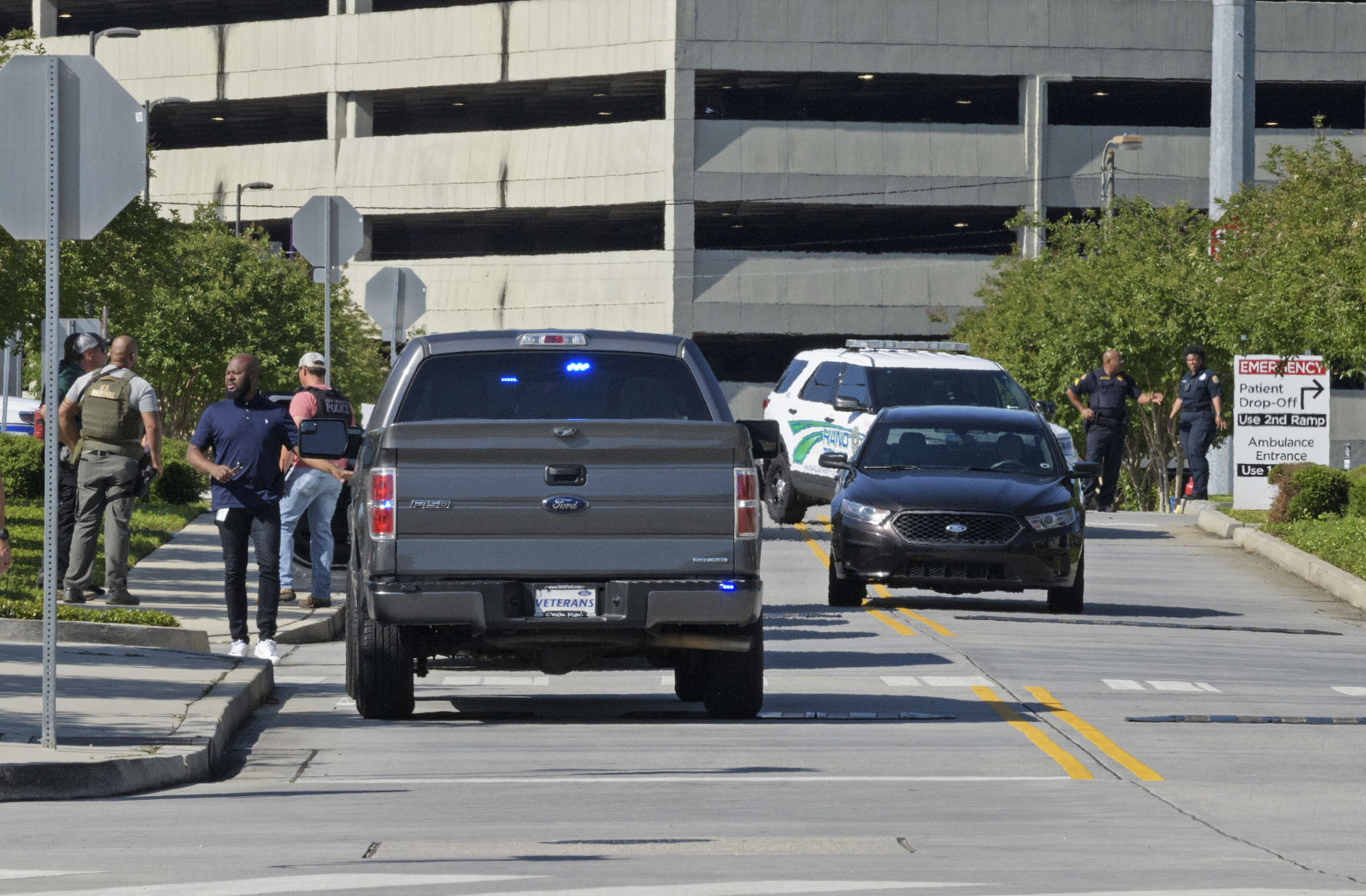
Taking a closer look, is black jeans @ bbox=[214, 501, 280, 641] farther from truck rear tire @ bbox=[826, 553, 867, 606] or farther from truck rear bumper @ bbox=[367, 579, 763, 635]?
truck rear tire @ bbox=[826, 553, 867, 606]

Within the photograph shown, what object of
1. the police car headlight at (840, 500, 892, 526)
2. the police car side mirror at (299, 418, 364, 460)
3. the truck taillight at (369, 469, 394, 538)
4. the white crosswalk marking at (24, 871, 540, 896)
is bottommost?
the white crosswalk marking at (24, 871, 540, 896)

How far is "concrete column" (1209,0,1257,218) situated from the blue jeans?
69.6 ft

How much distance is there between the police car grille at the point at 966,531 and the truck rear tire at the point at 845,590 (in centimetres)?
71

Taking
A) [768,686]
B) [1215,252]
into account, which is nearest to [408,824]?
[768,686]

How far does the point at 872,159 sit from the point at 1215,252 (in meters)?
36.6

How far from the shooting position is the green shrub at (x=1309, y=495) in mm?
27703

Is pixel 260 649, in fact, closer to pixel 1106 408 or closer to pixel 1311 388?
pixel 1106 408

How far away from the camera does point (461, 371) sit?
12.8 m

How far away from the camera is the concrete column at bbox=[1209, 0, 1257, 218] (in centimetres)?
3662

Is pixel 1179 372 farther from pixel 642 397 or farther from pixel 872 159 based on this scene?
pixel 872 159

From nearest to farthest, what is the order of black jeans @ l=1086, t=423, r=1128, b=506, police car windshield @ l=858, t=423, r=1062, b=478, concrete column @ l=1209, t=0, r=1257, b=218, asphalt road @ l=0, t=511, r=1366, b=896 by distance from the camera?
asphalt road @ l=0, t=511, r=1366, b=896
police car windshield @ l=858, t=423, r=1062, b=478
black jeans @ l=1086, t=423, r=1128, b=506
concrete column @ l=1209, t=0, r=1257, b=218

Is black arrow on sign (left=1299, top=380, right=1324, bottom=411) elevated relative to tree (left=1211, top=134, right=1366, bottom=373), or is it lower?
lower

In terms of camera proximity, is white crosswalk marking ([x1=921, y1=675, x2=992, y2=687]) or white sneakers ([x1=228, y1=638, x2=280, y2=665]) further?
white sneakers ([x1=228, y1=638, x2=280, y2=665])

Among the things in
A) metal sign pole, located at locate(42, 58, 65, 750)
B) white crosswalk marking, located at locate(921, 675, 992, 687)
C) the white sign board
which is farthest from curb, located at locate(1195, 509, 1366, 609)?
metal sign pole, located at locate(42, 58, 65, 750)
